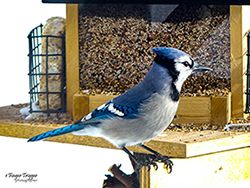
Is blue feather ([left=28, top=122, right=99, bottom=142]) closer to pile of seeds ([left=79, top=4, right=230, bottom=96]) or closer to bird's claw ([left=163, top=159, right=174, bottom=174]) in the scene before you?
bird's claw ([left=163, top=159, right=174, bottom=174])

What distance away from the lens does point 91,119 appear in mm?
1410

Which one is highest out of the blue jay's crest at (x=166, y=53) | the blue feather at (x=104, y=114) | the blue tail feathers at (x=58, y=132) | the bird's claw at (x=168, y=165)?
the blue jay's crest at (x=166, y=53)

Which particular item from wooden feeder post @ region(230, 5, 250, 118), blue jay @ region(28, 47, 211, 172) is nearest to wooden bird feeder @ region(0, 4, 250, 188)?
wooden feeder post @ region(230, 5, 250, 118)

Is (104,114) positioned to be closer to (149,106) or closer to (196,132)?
(149,106)

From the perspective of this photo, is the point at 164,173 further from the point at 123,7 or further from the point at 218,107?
the point at 123,7

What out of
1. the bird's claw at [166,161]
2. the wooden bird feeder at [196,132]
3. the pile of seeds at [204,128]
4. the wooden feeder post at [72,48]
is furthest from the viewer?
the wooden feeder post at [72,48]

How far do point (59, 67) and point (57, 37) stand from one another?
19 centimetres

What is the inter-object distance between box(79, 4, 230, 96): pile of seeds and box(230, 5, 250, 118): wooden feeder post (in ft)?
0.11

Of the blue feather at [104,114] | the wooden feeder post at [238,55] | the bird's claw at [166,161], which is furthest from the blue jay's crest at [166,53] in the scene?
the wooden feeder post at [238,55]

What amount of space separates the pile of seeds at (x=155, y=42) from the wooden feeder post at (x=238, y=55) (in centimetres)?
3

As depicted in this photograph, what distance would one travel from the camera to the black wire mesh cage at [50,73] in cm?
249

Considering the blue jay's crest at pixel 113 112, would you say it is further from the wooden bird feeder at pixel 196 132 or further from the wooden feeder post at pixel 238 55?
the wooden feeder post at pixel 238 55

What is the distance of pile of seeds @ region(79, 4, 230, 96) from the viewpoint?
7.27 feet

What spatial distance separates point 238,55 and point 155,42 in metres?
0.49
